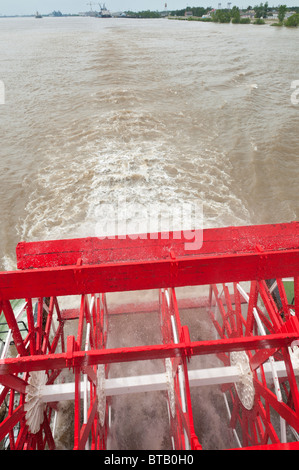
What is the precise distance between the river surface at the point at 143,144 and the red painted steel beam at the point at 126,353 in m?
2.67

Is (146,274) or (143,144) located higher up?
(143,144)

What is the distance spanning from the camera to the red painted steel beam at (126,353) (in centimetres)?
263

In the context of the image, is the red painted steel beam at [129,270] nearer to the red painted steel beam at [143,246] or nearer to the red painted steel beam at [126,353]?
the red painted steel beam at [143,246]

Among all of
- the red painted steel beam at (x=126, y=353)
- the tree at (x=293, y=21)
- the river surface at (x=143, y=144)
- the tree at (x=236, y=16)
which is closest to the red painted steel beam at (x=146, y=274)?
the red painted steel beam at (x=126, y=353)

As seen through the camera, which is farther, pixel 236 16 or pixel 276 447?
pixel 236 16

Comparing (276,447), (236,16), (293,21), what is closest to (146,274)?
(276,447)

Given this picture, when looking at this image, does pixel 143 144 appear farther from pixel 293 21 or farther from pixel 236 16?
pixel 236 16

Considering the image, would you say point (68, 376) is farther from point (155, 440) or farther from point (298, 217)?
point (298, 217)

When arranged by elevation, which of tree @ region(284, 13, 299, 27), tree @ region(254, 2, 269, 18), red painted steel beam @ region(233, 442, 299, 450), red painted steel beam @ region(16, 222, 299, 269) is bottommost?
red painted steel beam @ region(233, 442, 299, 450)

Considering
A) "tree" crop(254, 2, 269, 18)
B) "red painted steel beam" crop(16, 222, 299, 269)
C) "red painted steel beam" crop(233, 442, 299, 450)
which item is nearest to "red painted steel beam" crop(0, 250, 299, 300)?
"red painted steel beam" crop(16, 222, 299, 269)

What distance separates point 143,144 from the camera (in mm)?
7645

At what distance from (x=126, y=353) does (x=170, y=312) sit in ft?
3.37

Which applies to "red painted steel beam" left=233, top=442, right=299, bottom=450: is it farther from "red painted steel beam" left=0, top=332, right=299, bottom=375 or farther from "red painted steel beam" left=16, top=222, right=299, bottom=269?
"red painted steel beam" left=16, top=222, right=299, bottom=269

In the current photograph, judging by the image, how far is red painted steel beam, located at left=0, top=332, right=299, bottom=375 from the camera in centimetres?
263
